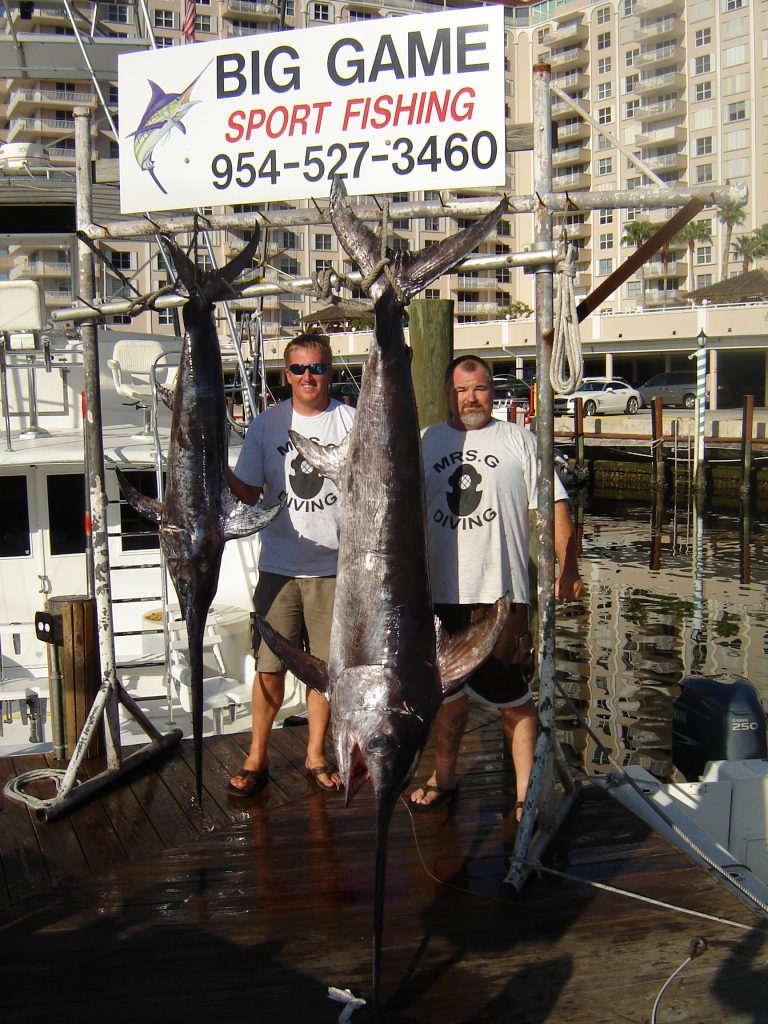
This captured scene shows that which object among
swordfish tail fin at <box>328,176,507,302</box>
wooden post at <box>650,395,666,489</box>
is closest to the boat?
swordfish tail fin at <box>328,176,507,302</box>

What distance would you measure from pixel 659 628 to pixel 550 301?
32.6 ft

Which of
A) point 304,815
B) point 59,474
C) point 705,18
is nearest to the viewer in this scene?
point 304,815

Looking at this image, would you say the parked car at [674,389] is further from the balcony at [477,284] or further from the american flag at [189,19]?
the balcony at [477,284]

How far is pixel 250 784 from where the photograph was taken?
12.4ft

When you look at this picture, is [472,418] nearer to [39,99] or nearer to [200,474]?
[200,474]

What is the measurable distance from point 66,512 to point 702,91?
6043 centimetres

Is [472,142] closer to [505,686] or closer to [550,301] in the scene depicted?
[550,301]

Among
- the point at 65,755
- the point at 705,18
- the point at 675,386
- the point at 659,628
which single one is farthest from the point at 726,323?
the point at 65,755

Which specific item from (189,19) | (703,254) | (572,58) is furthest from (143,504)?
(572,58)

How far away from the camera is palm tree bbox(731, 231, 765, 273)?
53.9m

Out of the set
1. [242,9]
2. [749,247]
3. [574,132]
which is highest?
[242,9]

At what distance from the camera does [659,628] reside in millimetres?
12484

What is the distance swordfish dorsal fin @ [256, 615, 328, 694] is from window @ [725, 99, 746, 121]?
6029 centimetres

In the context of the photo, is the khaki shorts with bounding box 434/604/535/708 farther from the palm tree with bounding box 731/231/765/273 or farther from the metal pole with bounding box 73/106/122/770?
the palm tree with bounding box 731/231/765/273
